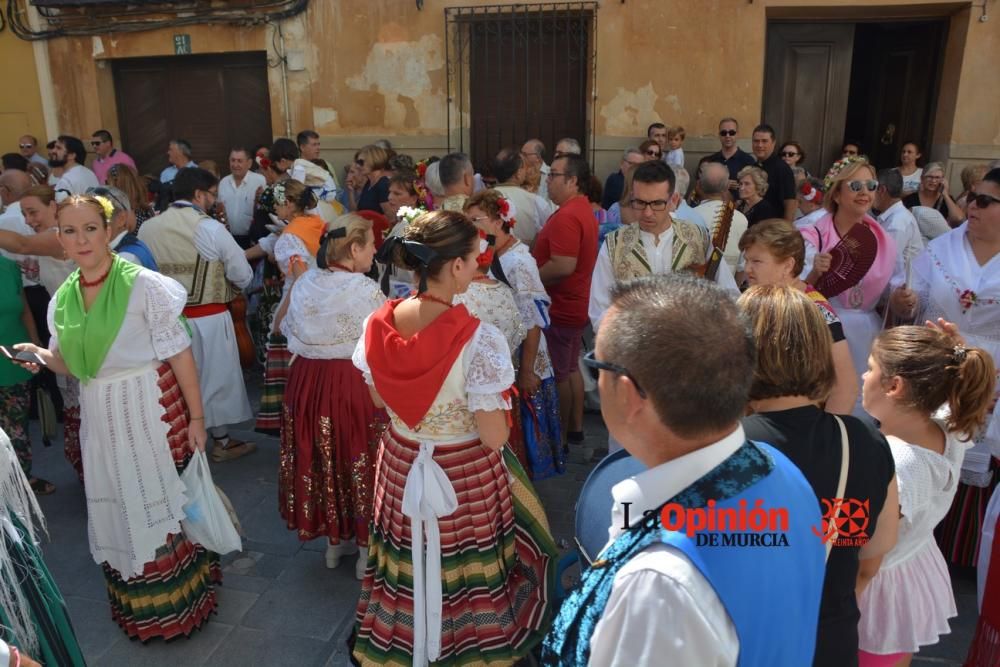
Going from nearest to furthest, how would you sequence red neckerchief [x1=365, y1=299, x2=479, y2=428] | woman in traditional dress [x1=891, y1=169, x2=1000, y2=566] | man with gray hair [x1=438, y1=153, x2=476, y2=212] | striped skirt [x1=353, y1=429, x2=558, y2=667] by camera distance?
1. red neckerchief [x1=365, y1=299, x2=479, y2=428]
2. striped skirt [x1=353, y1=429, x2=558, y2=667]
3. woman in traditional dress [x1=891, y1=169, x2=1000, y2=566]
4. man with gray hair [x1=438, y1=153, x2=476, y2=212]

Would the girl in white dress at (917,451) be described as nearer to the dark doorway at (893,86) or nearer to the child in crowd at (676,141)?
the child in crowd at (676,141)

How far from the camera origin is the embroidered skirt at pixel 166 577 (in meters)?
3.06

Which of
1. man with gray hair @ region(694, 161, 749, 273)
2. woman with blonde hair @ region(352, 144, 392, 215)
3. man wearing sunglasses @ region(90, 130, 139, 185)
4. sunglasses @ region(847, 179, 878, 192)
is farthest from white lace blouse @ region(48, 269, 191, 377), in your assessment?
man wearing sunglasses @ region(90, 130, 139, 185)

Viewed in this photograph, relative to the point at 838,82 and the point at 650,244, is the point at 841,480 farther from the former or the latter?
the point at 838,82

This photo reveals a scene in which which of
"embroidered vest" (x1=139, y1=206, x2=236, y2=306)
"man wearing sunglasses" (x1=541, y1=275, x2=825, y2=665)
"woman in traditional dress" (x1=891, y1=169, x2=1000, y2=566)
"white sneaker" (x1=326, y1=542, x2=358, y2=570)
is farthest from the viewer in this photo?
"embroidered vest" (x1=139, y1=206, x2=236, y2=306)

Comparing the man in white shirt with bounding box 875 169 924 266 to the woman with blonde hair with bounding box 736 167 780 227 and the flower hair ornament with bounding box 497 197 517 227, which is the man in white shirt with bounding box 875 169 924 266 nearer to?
the woman with blonde hair with bounding box 736 167 780 227

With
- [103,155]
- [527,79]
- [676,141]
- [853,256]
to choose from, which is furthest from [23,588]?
[103,155]

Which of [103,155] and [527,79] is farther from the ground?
[527,79]

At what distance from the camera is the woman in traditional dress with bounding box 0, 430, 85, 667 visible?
2.04 metres

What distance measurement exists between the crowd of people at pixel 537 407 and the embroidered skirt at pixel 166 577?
1 centimetres

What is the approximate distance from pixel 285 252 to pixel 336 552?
6.03 feet

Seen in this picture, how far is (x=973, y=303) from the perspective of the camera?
3.52 meters

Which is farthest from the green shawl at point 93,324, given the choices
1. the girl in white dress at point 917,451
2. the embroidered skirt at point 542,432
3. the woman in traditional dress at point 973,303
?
the woman in traditional dress at point 973,303

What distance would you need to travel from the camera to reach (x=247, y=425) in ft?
18.3
